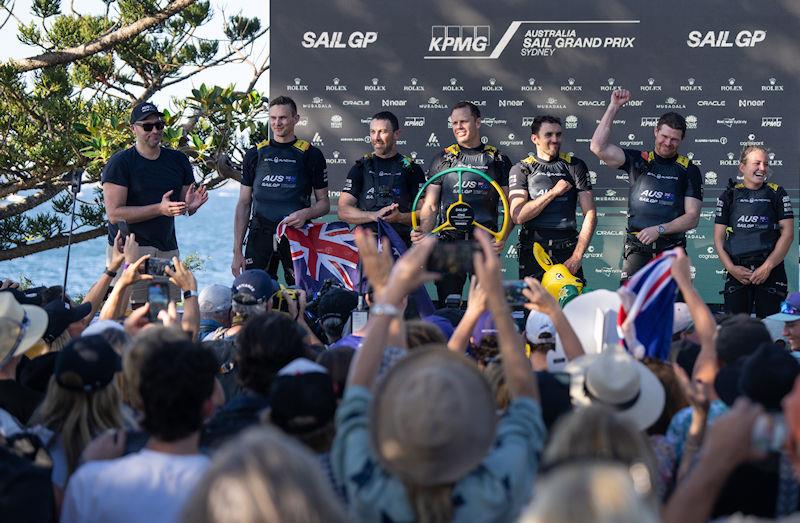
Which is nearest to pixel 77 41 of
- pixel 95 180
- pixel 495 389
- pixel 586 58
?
pixel 95 180

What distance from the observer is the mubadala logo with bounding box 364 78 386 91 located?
10586mm

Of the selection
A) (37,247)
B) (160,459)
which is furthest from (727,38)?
(160,459)

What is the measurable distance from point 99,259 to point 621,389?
54906 millimetres

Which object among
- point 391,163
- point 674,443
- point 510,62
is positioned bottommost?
point 674,443

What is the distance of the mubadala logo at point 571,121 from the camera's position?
10469 millimetres

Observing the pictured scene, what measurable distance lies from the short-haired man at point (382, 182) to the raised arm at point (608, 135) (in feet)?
4.43

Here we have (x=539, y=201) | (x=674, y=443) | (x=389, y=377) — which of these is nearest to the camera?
(x=389, y=377)

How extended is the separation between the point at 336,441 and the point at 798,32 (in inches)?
344

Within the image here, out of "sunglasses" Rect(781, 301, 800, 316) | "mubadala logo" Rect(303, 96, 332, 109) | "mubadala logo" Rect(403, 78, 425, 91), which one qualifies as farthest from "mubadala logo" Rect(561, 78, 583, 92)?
"sunglasses" Rect(781, 301, 800, 316)

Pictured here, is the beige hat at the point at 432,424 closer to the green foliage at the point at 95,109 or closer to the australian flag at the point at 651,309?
the australian flag at the point at 651,309

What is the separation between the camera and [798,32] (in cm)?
1042

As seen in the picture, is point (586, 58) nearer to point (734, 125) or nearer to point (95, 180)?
point (734, 125)

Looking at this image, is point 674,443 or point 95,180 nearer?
point 674,443

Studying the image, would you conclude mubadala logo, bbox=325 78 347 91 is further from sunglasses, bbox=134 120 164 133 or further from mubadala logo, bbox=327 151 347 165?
sunglasses, bbox=134 120 164 133
